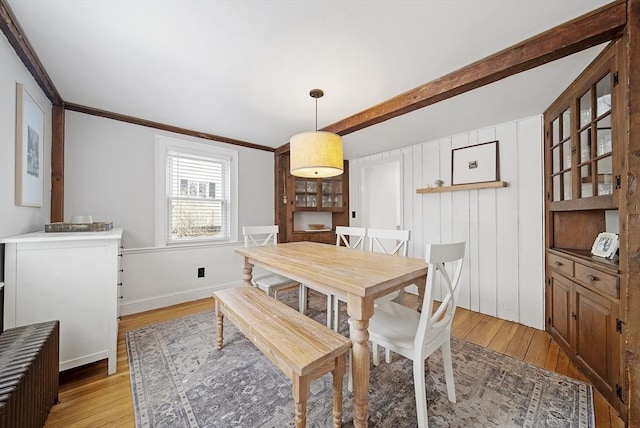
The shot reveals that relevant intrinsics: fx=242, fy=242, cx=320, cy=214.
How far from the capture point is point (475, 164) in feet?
9.53

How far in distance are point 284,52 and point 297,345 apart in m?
1.86

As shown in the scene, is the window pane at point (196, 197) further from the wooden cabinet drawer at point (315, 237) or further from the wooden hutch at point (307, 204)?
the wooden cabinet drawer at point (315, 237)

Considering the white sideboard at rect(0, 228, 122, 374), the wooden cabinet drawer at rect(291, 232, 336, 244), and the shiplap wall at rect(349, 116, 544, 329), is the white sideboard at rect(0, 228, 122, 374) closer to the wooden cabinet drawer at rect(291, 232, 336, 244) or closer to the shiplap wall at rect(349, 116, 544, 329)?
the wooden cabinet drawer at rect(291, 232, 336, 244)

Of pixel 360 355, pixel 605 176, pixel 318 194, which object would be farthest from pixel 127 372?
pixel 605 176

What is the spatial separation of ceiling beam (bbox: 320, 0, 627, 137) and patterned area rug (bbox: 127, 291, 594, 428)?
7.01ft

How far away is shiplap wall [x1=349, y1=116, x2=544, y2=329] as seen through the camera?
2.51 m

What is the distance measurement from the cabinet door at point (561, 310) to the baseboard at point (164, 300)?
371 cm

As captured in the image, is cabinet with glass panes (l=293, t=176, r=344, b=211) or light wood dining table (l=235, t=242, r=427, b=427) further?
cabinet with glass panes (l=293, t=176, r=344, b=211)

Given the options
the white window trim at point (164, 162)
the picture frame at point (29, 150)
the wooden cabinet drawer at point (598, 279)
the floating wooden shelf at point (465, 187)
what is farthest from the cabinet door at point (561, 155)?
the picture frame at point (29, 150)

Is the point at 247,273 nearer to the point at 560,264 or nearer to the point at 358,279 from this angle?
the point at 358,279

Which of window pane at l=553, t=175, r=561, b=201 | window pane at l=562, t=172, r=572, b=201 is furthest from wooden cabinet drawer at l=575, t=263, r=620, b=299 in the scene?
window pane at l=553, t=175, r=561, b=201

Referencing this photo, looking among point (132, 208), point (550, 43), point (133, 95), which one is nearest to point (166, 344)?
A: point (132, 208)

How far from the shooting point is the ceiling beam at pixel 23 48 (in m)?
1.36

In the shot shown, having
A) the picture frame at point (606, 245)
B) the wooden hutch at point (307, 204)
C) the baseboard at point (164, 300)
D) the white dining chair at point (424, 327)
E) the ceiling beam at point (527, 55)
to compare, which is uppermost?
the ceiling beam at point (527, 55)
